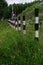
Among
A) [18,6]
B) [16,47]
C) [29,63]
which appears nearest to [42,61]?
[29,63]

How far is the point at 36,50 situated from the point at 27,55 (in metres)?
0.36

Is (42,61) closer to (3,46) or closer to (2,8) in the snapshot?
(3,46)

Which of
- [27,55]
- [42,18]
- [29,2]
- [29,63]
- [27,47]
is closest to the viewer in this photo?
[29,63]

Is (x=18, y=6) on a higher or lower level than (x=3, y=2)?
lower

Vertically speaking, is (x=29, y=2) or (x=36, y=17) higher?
(x=36, y=17)

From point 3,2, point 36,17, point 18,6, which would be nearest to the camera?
point 36,17

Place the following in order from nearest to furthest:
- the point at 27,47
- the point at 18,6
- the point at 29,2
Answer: the point at 27,47
the point at 18,6
the point at 29,2

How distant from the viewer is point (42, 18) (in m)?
14.5

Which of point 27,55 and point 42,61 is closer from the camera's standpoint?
point 42,61

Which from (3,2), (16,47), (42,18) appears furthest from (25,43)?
(42,18)

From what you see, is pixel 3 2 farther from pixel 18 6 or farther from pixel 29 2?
pixel 29 2

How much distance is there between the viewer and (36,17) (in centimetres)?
667

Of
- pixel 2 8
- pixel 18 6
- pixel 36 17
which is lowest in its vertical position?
pixel 18 6

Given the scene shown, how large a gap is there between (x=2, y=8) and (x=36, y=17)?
21.0 feet
